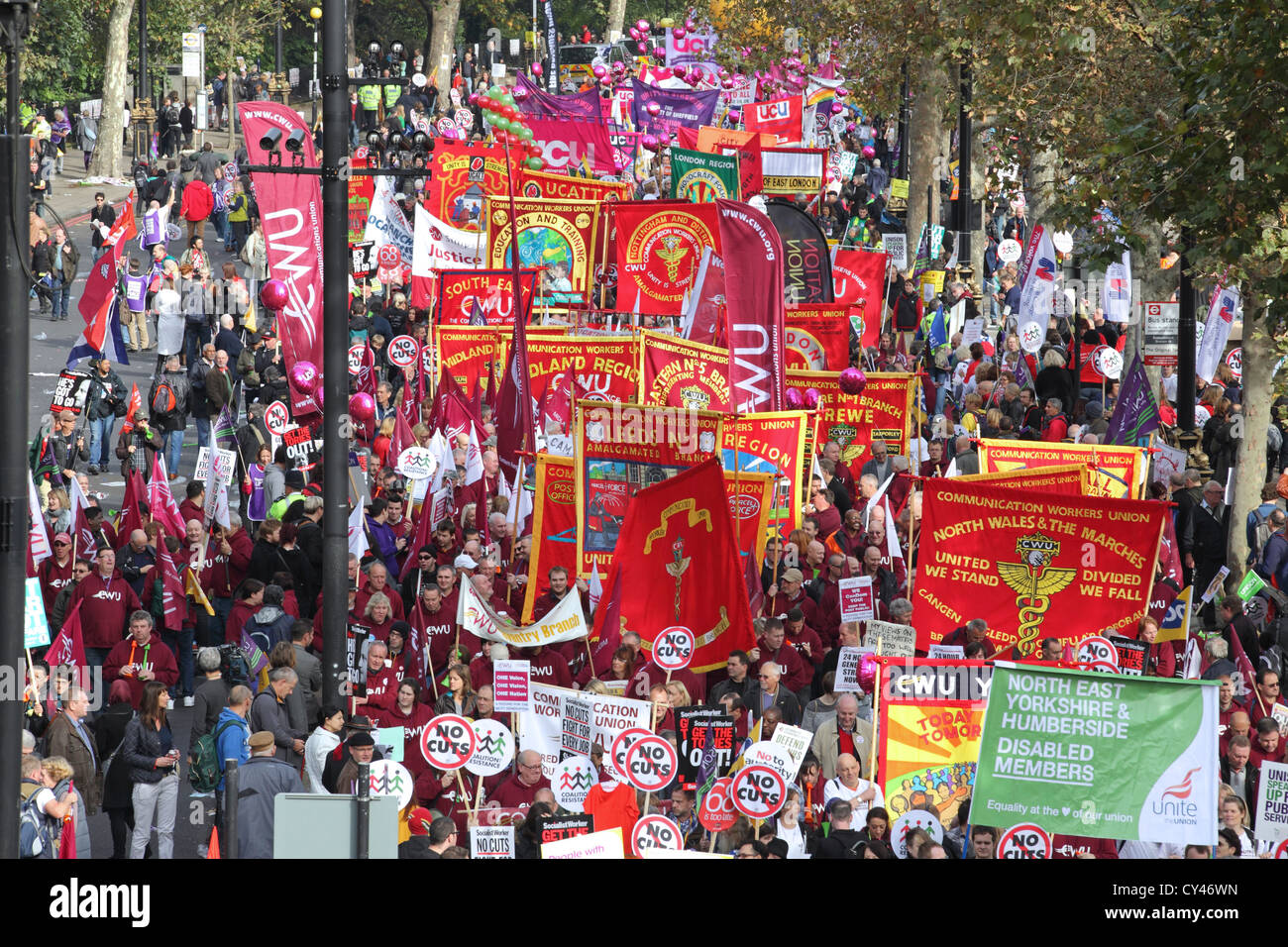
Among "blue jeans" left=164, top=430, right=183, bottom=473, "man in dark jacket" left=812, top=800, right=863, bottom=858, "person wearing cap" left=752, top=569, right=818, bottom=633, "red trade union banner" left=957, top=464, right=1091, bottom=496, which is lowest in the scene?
"man in dark jacket" left=812, top=800, right=863, bottom=858

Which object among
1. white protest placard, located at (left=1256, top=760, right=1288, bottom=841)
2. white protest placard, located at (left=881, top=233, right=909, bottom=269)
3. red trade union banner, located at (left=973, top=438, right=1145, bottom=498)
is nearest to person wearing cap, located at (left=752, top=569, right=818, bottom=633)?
red trade union banner, located at (left=973, top=438, right=1145, bottom=498)

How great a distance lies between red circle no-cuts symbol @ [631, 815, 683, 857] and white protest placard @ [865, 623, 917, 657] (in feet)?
9.98

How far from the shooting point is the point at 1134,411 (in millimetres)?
18031

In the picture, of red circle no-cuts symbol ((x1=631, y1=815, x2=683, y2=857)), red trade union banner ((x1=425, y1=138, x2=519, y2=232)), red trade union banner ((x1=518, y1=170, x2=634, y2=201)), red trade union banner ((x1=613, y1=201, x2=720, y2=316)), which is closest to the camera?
red circle no-cuts symbol ((x1=631, y1=815, x2=683, y2=857))

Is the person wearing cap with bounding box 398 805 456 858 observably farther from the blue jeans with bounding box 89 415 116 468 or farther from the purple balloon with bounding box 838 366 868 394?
the blue jeans with bounding box 89 415 116 468

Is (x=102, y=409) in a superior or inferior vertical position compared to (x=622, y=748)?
superior

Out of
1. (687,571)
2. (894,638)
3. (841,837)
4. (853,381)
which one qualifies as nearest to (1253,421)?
(853,381)

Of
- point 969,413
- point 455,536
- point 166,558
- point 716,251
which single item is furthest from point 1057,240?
point 166,558

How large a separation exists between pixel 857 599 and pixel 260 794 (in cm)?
468

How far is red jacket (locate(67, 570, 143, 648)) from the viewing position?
13.8m

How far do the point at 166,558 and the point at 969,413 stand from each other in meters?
9.47

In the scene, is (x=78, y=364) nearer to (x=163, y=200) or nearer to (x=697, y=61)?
(x=163, y=200)

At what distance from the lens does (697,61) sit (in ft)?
169

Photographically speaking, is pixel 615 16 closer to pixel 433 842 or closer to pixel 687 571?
pixel 687 571
